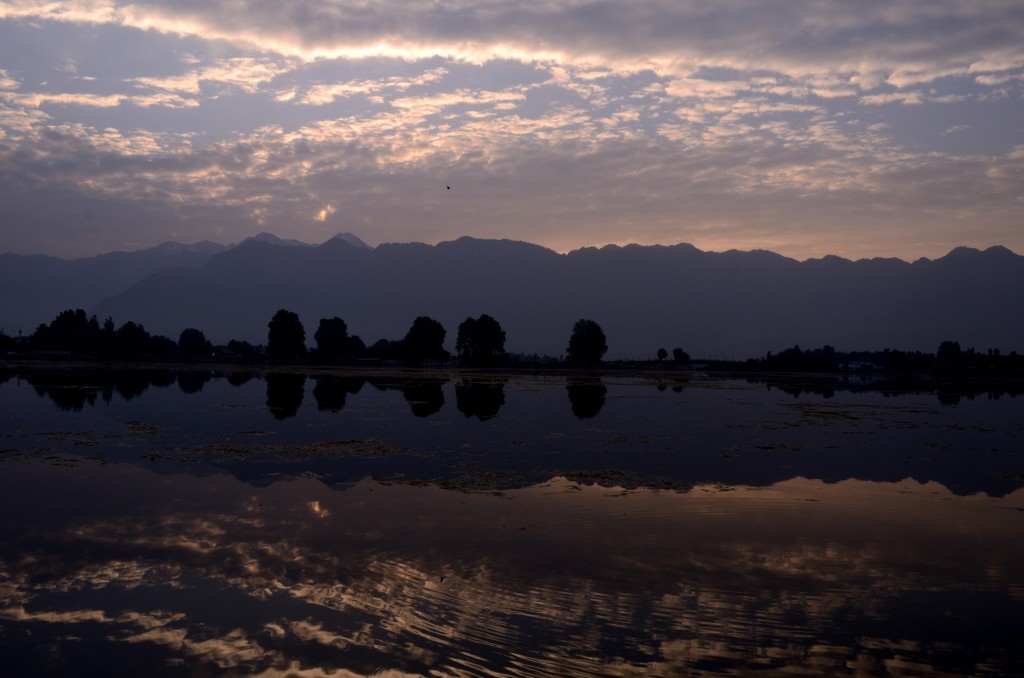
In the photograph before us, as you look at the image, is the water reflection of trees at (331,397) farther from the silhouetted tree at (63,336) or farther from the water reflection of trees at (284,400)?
the silhouetted tree at (63,336)

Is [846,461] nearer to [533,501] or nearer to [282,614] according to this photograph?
[533,501]

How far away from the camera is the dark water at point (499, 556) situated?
38.2 ft

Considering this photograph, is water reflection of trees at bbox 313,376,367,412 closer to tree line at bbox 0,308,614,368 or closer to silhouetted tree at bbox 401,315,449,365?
silhouetted tree at bbox 401,315,449,365

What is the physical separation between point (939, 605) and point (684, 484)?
12.1 m

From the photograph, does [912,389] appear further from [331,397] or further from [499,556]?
[499,556]

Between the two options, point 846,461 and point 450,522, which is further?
point 846,461

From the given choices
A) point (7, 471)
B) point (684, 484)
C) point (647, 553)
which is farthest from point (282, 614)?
point (7, 471)

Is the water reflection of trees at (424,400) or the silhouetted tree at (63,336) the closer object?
the water reflection of trees at (424,400)

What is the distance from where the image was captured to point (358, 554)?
1655 cm

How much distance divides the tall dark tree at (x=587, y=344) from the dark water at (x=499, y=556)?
152480 millimetres

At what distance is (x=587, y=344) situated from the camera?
18962 centimetres

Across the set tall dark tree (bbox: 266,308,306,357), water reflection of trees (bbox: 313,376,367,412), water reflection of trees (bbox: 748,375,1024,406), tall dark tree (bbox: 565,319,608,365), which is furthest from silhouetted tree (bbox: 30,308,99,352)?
water reflection of trees (bbox: 748,375,1024,406)

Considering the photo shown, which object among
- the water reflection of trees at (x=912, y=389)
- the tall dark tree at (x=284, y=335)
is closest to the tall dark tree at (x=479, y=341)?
the tall dark tree at (x=284, y=335)

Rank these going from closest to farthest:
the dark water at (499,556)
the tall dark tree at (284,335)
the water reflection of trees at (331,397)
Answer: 1. the dark water at (499,556)
2. the water reflection of trees at (331,397)
3. the tall dark tree at (284,335)
